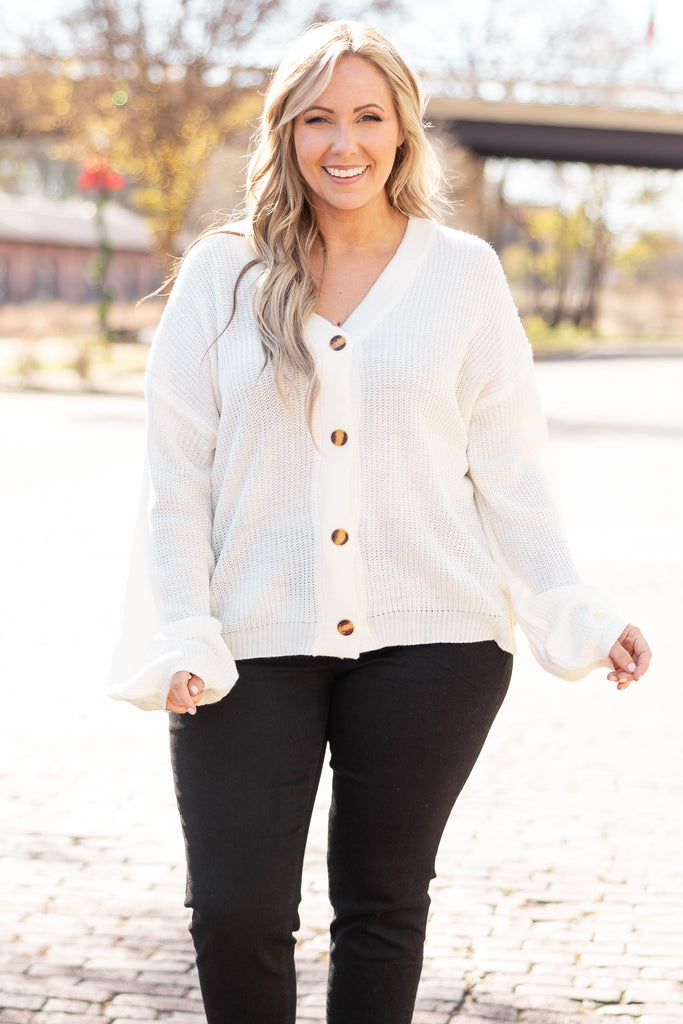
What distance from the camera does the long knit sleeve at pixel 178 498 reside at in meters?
2.30

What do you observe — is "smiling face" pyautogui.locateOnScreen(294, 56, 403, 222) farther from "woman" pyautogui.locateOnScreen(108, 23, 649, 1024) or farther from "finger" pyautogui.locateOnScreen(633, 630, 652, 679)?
"finger" pyautogui.locateOnScreen(633, 630, 652, 679)

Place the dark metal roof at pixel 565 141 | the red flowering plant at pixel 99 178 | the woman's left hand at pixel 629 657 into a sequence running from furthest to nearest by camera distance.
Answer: the dark metal roof at pixel 565 141 < the red flowering plant at pixel 99 178 < the woman's left hand at pixel 629 657

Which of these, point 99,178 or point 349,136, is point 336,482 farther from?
point 99,178

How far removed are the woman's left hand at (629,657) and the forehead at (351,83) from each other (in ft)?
3.30

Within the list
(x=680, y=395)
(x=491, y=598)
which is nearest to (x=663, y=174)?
(x=680, y=395)

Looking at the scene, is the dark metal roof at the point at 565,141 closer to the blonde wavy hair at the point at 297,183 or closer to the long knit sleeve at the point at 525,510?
the blonde wavy hair at the point at 297,183

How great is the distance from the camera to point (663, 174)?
56.2m

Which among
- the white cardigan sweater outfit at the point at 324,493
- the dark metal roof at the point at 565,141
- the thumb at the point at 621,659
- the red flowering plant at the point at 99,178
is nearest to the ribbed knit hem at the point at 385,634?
the white cardigan sweater outfit at the point at 324,493

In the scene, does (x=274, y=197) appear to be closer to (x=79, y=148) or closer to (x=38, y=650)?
(x=38, y=650)

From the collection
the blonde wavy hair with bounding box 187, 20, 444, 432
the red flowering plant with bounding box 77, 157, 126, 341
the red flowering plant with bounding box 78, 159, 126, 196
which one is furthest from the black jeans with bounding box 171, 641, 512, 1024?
the red flowering plant with bounding box 78, 159, 126, 196

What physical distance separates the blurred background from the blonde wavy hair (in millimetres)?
511

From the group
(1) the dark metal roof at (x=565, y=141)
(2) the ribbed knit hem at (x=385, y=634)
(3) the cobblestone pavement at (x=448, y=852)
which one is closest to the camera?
(2) the ribbed knit hem at (x=385, y=634)

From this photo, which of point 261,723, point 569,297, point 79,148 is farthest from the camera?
point 569,297

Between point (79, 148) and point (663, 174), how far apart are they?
3445 centimetres
